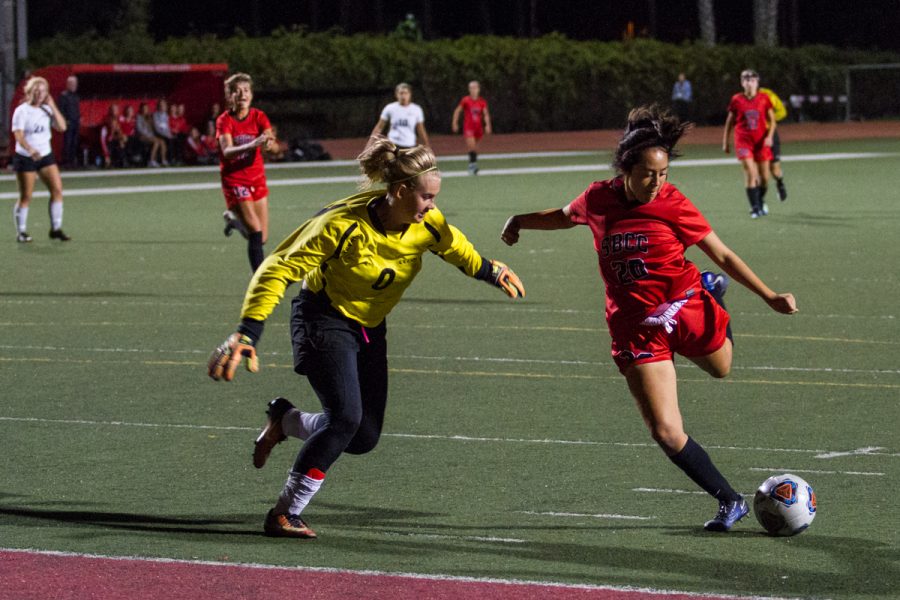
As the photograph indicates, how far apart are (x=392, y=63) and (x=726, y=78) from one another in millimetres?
13955

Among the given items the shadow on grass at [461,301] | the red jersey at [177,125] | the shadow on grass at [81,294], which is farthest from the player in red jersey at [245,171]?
the red jersey at [177,125]

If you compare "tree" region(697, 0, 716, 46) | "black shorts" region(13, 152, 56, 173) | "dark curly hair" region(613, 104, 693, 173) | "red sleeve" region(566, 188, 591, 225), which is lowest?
"black shorts" region(13, 152, 56, 173)

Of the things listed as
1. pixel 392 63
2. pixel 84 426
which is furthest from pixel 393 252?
pixel 392 63

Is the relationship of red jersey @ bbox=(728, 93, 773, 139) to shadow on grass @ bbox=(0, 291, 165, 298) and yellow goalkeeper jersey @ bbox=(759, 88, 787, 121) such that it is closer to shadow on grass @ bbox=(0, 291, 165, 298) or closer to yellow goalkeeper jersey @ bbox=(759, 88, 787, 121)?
yellow goalkeeper jersey @ bbox=(759, 88, 787, 121)

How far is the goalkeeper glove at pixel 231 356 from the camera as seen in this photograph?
246 inches

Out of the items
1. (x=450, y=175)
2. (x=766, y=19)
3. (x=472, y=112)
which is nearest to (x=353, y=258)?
(x=450, y=175)

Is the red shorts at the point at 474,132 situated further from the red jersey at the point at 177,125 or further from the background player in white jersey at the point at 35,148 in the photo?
the background player in white jersey at the point at 35,148

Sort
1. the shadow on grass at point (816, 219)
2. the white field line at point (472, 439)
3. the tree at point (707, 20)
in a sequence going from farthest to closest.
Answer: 1. the tree at point (707, 20)
2. the shadow on grass at point (816, 219)
3. the white field line at point (472, 439)

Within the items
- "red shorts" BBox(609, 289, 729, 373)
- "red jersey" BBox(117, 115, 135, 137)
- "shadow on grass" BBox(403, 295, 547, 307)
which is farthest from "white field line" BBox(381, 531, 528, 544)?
"red jersey" BBox(117, 115, 135, 137)

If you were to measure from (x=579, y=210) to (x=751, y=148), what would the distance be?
1627cm

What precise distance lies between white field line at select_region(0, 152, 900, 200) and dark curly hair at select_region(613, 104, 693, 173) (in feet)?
63.2

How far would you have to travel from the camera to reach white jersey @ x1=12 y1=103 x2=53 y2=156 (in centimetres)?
1986

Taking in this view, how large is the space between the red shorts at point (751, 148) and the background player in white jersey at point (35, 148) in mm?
9040

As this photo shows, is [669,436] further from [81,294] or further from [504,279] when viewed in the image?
[81,294]
